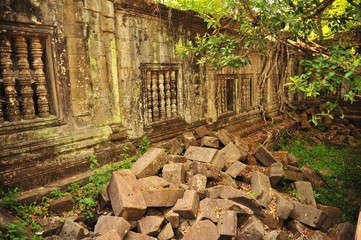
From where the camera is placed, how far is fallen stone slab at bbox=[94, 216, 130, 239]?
2.88 meters

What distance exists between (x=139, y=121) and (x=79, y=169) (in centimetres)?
162

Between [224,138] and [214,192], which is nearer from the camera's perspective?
[214,192]

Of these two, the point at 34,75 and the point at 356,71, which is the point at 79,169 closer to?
the point at 34,75

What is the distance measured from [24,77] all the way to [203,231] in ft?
11.6

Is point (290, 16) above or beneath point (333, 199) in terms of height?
above

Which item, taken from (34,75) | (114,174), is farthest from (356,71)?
(34,75)

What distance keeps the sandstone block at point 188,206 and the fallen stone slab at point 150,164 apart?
2.72 ft

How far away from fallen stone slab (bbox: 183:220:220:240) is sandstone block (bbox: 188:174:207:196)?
72cm

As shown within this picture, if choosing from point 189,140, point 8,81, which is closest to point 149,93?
point 189,140

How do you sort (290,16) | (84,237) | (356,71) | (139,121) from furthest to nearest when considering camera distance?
1. (139,121)
2. (290,16)
3. (356,71)
4. (84,237)

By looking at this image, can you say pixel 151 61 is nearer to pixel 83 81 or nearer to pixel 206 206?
pixel 83 81

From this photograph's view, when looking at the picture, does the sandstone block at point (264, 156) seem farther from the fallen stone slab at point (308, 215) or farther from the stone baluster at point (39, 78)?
the stone baluster at point (39, 78)

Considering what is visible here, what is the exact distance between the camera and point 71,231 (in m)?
2.92

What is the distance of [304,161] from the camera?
7031mm
